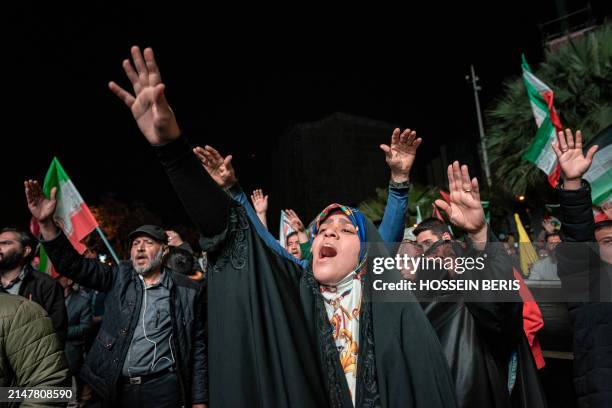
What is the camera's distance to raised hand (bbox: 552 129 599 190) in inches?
99.6

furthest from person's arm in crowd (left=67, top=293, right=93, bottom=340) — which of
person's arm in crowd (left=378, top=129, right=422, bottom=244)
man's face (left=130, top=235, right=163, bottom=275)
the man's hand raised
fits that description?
person's arm in crowd (left=378, top=129, right=422, bottom=244)

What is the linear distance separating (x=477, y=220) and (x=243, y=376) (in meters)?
1.40

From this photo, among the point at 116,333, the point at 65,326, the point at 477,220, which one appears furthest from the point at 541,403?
the point at 65,326

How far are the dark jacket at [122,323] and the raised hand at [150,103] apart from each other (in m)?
2.00

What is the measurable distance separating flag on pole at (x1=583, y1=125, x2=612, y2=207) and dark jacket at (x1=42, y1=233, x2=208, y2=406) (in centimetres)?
386

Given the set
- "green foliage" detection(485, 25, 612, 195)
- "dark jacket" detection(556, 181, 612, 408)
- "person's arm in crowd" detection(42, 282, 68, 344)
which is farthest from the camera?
"green foliage" detection(485, 25, 612, 195)

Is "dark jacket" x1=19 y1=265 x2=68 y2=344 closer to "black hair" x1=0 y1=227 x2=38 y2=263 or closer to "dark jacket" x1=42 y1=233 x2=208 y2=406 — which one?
"black hair" x1=0 y1=227 x2=38 y2=263

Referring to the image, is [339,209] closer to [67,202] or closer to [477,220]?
[477,220]

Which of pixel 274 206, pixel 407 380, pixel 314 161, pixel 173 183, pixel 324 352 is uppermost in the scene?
pixel 314 161

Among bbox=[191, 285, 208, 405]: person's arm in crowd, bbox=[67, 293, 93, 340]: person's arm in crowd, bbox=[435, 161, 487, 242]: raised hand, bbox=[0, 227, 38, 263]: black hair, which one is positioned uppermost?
bbox=[0, 227, 38, 263]: black hair

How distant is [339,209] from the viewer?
6.56ft

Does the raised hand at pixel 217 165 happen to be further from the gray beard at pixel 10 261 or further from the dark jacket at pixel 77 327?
the dark jacket at pixel 77 327

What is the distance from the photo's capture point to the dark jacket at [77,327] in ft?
14.7

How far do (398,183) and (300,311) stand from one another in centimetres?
165
